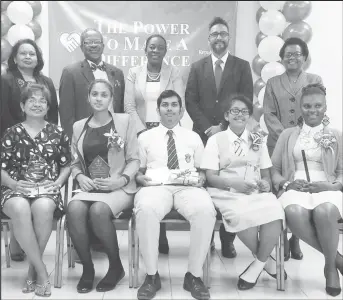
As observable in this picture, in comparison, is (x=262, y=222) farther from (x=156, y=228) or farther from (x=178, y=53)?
(x=178, y=53)

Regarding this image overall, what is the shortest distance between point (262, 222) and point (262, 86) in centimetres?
184

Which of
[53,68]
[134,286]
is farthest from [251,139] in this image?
[53,68]

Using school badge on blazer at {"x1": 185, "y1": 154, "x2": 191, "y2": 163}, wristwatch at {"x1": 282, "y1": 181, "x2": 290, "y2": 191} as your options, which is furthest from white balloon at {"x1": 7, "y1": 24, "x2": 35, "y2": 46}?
wristwatch at {"x1": 282, "y1": 181, "x2": 290, "y2": 191}

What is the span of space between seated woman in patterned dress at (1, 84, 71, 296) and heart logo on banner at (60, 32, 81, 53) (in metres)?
1.36

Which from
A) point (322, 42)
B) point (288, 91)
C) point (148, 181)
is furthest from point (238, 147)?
point (322, 42)

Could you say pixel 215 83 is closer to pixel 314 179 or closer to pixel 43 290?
pixel 314 179

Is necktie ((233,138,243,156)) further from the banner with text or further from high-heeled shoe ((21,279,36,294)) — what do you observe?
high-heeled shoe ((21,279,36,294))

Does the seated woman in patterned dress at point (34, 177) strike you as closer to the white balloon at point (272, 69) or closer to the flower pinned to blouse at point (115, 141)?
the flower pinned to blouse at point (115, 141)

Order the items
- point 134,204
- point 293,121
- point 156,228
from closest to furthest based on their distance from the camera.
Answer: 1. point 156,228
2. point 134,204
3. point 293,121

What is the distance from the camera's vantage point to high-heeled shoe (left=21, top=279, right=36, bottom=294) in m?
2.50

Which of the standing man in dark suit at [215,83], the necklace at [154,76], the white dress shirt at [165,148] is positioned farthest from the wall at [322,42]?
the white dress shirt at [165,148]

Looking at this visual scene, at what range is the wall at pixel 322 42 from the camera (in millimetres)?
2412

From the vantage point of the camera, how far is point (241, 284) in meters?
2.60

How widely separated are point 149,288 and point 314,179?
1192 mm
